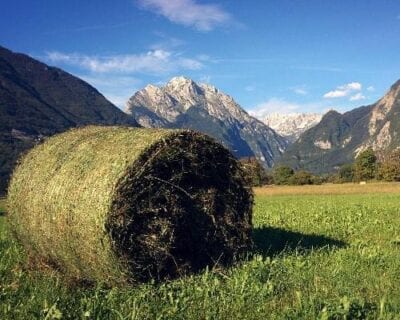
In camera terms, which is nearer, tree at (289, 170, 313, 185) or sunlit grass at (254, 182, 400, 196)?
sunlit grass at (254, 182, 400, 196)

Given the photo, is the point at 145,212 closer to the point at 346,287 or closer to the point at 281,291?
the point at 281,291

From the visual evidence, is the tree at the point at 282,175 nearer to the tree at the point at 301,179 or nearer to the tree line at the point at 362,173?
the tree line at the point at 362,173

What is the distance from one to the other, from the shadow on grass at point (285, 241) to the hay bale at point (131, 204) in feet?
4.46

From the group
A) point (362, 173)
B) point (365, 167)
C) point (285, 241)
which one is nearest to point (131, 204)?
point (285, 241)

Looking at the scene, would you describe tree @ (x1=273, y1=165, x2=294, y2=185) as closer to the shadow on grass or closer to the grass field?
the shadow on grass

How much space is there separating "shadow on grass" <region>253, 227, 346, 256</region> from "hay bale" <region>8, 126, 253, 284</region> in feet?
4.46

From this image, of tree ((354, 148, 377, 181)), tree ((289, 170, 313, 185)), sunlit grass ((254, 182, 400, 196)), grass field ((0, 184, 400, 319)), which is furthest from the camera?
tree ((354, 148, 377, 181))

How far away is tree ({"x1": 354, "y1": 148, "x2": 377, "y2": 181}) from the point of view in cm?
12012

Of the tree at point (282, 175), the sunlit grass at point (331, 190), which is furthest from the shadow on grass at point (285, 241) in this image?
the tree at point (282, 175)

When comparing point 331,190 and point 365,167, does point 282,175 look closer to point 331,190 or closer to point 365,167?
point 365,167

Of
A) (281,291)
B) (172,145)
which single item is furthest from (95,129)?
(281,291)

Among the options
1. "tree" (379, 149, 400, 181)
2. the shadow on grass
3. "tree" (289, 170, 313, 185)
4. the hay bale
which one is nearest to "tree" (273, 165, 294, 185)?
"tree" (289, 170, 313, 185)

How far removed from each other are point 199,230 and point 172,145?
176 cm

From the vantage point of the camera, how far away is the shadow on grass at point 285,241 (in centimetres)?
1123
